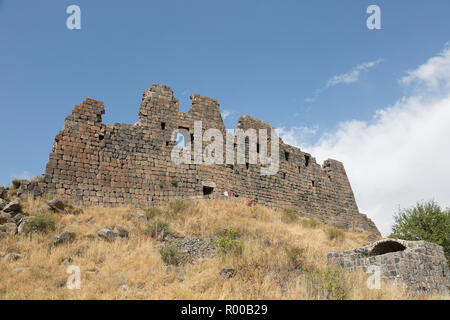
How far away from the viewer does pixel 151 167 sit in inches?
594

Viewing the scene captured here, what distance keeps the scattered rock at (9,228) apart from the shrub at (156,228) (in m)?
3.76

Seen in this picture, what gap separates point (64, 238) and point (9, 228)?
1674 mm

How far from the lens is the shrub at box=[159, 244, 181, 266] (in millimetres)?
8961

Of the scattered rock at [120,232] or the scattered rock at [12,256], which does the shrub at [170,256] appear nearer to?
the scattered rock at [120,232]

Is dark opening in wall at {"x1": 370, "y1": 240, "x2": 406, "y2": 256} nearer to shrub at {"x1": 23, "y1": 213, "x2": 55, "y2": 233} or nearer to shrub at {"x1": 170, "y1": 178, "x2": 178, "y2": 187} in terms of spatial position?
shrub at {"x1": 170, "y1": 178, "x2": 178, "y2": 187}

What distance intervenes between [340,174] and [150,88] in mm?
→ 14451

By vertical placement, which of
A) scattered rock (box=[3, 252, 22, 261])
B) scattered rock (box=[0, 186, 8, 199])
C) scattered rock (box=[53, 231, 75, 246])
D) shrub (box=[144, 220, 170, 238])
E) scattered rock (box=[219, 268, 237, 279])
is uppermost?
scattered rock (box=[0, 186, 8, 199])

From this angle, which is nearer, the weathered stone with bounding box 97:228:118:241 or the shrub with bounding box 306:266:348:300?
the shrub with bounding box 306:266:348:300

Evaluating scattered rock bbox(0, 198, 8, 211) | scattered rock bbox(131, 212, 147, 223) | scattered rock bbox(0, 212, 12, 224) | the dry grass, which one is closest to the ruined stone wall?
scattered rock bbox(131, 212, 147, 223)

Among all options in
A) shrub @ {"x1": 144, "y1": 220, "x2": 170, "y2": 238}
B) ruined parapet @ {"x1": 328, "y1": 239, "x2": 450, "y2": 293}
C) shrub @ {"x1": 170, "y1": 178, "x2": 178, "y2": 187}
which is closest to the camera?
ruined parapet @ {"x1": 328, "y1": 239, "x2": 450, "y2": 293}

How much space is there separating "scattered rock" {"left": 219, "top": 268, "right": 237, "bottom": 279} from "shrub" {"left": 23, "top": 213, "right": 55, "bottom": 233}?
5.78m

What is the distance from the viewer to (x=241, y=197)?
57.0 ft

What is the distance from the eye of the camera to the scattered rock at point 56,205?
454 inches

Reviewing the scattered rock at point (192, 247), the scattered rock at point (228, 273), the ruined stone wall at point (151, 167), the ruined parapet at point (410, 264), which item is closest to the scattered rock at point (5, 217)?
the ruined stone wall at point (151, 167)
